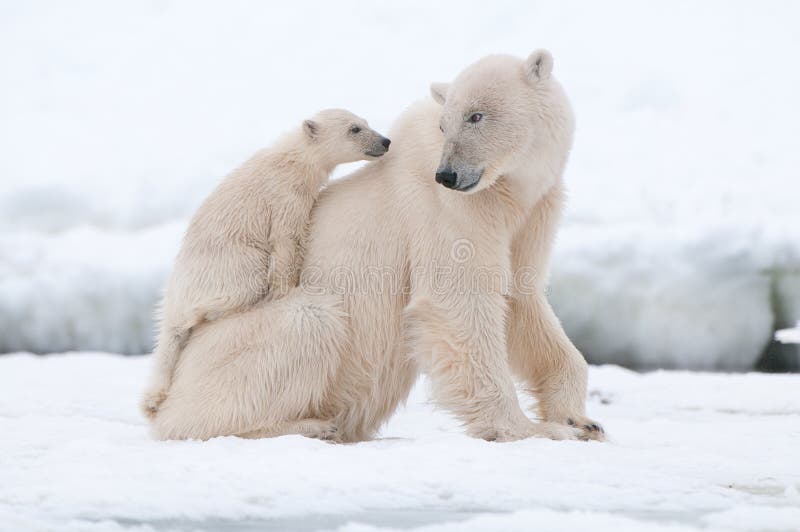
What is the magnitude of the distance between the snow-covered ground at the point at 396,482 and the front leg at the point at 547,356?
33cm

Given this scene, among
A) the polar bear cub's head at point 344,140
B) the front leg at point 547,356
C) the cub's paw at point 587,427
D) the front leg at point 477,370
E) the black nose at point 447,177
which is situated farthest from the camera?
the polar bear cub's head at point 344,140

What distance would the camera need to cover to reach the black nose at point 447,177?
4.50 m

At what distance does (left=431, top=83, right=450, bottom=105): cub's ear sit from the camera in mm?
4938

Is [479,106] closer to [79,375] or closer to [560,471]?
[560,471]

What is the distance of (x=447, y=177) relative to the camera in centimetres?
450

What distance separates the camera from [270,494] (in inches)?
135

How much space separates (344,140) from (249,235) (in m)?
0.77

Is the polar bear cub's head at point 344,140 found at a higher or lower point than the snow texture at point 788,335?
higher

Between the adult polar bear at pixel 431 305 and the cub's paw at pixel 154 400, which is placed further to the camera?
the cub's paw at pixel 154 400

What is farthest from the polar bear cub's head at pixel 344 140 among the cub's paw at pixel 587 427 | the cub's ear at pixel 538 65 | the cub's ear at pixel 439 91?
the cub's paw at pixel 587 427

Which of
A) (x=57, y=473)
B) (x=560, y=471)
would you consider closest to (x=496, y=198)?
(x=560, y=471)

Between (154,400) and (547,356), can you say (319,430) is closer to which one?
(154,400)

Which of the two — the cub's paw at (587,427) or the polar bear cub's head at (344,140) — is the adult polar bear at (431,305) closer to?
the cub's paw at (587,427)

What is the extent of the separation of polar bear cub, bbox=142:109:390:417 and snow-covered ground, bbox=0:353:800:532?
24.4 inches
